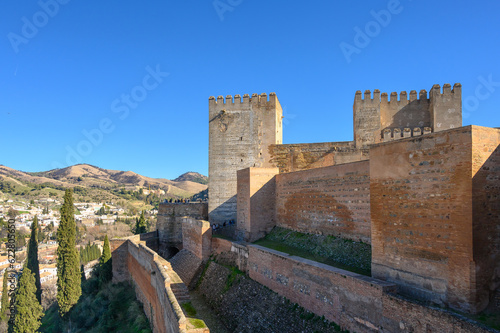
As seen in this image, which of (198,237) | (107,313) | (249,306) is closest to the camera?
(249,306)

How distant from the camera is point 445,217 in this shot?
19.9ft

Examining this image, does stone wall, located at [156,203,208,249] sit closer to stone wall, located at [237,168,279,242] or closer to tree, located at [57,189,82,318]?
tree, located at [57,189,82,318]

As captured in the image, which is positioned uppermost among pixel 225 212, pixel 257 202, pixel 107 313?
pixel 257 202

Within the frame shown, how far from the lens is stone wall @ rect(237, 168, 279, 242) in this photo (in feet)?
49.5

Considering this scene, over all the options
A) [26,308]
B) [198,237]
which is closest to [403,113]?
[198,237]

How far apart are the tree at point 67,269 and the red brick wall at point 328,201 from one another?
14.0 meters

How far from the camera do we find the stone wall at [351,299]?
5.74 meters

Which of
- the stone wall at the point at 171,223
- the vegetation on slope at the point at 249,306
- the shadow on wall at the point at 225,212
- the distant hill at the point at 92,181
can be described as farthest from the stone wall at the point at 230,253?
the distant hill at the point at 92,181

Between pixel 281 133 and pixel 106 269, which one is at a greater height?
pixel 281 133

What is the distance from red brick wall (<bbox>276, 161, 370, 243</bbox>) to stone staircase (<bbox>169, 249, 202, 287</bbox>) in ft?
16.4

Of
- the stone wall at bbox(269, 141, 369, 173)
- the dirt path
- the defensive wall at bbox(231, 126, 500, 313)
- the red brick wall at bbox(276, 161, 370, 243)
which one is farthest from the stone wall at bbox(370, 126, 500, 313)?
the stone wall at bbox(269, 141, 369, 173)

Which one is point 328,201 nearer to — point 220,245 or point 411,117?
point 220,245

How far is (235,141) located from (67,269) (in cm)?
1300

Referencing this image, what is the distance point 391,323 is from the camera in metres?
6.45
